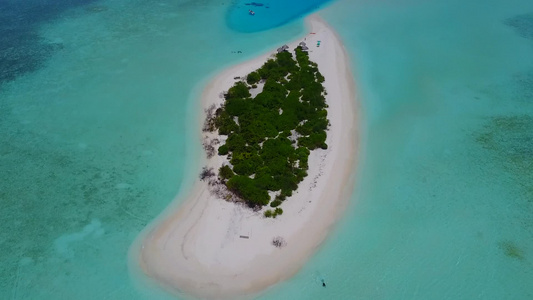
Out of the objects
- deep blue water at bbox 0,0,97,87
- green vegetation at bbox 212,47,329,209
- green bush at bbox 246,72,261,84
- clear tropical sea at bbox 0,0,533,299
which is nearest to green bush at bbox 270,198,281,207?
green vegetation at bbox 212,47,329,209

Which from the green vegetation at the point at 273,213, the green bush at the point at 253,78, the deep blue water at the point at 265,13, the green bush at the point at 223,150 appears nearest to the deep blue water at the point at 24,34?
the deep blue water at the point at 265,13

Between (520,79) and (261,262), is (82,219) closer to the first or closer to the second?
(261,262)

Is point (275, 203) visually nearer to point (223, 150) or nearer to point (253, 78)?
point (223, 150)

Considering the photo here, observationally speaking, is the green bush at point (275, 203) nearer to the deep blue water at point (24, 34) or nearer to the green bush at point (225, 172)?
the green bush at point (225, 172)

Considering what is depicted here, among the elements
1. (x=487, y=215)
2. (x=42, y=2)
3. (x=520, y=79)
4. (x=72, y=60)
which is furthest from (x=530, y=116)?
(x=42, y=2)

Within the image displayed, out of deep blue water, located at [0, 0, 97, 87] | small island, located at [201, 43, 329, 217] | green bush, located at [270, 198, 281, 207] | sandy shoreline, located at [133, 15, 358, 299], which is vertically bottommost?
deep blue water, located at [0, 0, 97, 87]

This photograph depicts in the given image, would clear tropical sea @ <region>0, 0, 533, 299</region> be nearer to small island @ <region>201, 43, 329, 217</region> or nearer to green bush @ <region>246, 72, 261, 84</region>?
small island @ <region>201, 43, 329, 217</region>
